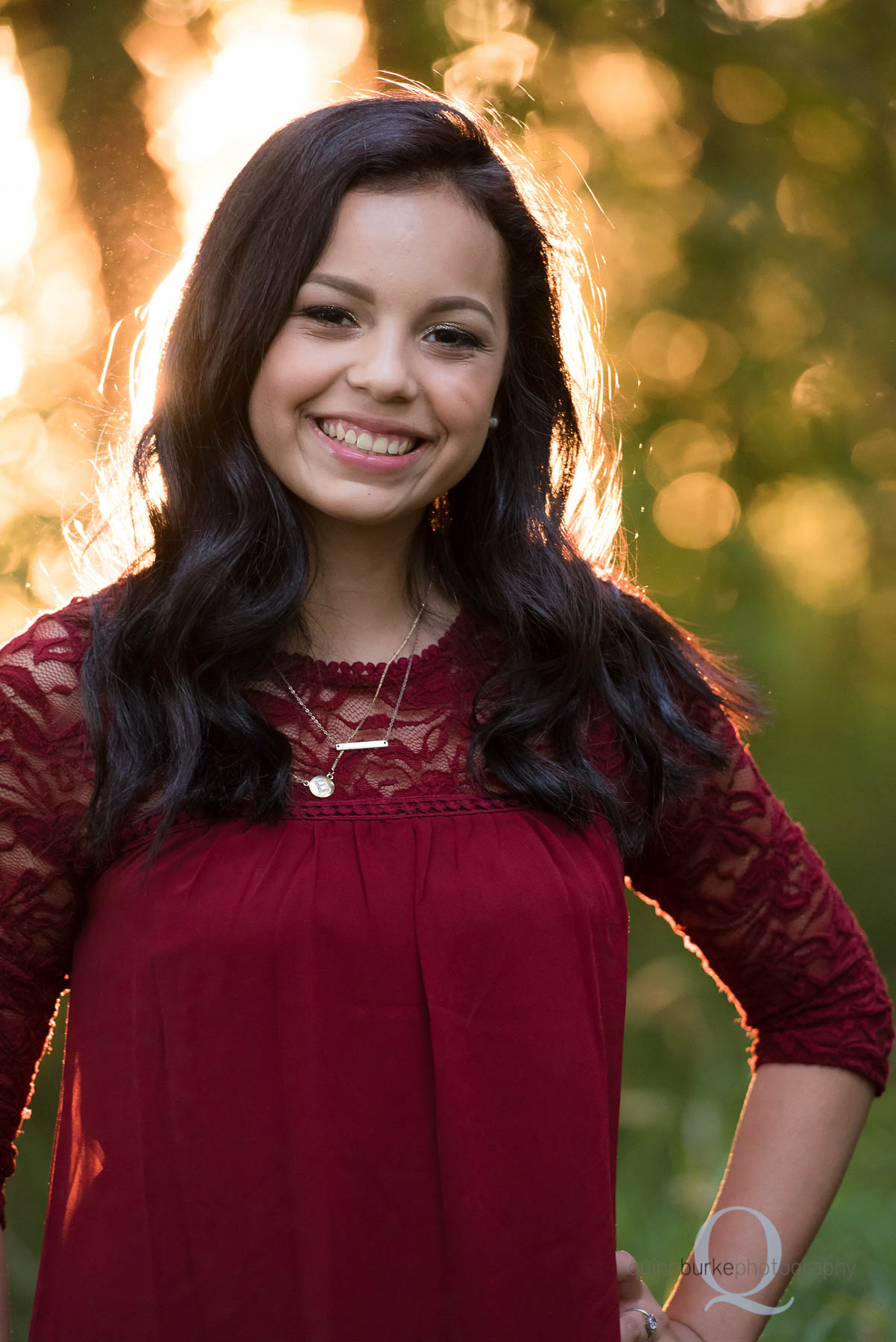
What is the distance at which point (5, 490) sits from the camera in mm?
2641

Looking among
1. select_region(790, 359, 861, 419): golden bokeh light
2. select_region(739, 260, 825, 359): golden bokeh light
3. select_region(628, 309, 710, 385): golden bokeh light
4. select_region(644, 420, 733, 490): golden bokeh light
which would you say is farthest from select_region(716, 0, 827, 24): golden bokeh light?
select_region(644, 420, 733, 490): golden bokeh light

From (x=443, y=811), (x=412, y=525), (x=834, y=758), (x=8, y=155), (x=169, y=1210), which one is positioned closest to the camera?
(x=169, y=1210)

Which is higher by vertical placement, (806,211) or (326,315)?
(806,211)

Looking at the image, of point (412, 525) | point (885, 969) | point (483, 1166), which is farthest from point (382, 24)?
point (885, 969)

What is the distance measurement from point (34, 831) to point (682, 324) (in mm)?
2095

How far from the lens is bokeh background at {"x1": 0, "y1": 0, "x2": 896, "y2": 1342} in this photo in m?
2.59

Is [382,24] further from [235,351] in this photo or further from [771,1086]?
[771,1086]

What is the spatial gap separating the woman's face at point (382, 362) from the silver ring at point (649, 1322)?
100 centimetres

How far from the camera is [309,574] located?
1543mm

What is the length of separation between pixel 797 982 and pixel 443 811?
2.02 feet

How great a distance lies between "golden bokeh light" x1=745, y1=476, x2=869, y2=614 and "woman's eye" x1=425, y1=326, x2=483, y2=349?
164 cm

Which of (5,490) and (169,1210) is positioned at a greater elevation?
(5,490)

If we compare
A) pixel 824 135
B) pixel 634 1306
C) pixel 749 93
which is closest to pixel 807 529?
pixel 824 135

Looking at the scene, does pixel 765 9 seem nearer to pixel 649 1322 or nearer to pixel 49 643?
pixel 49 643
